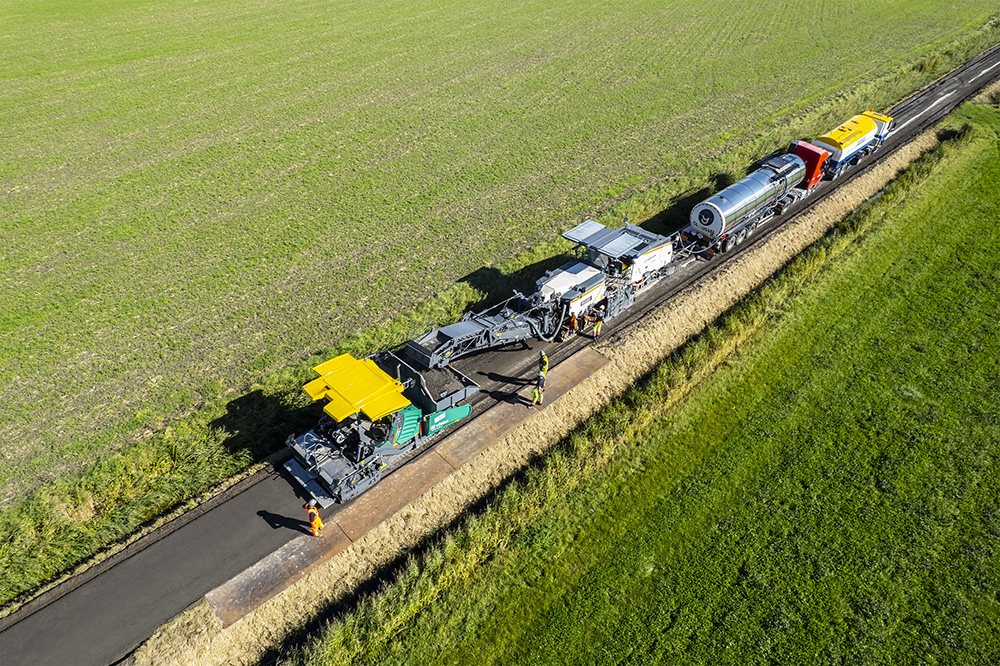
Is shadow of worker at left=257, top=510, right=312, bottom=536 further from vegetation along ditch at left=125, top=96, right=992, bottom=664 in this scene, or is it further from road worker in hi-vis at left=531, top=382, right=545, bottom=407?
road worker in hi-vis at left=531, top=382, right=545, bottom=407

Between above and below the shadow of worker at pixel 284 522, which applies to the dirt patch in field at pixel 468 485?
below

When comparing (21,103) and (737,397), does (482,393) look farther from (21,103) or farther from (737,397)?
(21,103)

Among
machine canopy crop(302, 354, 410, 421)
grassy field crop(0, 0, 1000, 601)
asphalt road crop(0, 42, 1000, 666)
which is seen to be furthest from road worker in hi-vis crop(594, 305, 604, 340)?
asphalt road crop(0, 42, 1000, 666)

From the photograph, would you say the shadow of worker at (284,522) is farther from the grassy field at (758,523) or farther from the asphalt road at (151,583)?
the grassy field at (758,523)

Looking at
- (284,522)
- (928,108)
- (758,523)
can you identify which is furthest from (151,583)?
(928,108)

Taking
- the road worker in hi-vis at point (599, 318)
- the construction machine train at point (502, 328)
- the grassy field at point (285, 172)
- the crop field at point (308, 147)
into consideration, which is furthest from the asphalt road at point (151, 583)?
the road worker in hi-vis at point (599, 318)

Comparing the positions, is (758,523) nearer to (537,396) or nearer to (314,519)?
(537,396)

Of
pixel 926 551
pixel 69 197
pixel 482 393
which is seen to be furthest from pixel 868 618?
pixel 69 197
